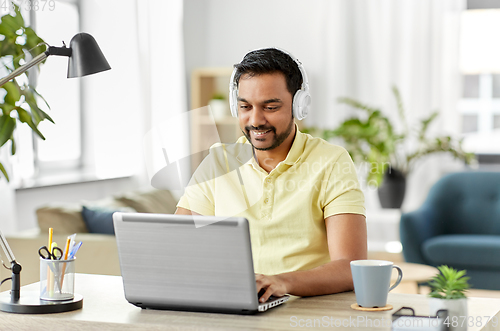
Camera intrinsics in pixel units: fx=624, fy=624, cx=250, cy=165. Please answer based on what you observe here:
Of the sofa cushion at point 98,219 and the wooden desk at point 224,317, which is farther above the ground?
the wooden desk at point 224,317

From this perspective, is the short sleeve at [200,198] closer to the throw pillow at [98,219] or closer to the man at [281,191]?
the man at [281,191]

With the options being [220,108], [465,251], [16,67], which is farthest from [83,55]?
[220,108]

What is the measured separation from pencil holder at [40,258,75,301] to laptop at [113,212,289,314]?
5.7 inches

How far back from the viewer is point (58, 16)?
3.64 metres

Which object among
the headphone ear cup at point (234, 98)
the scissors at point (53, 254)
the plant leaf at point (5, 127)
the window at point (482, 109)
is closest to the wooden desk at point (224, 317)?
the scissors at point (53, 254)

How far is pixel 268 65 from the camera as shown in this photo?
4.76 ft

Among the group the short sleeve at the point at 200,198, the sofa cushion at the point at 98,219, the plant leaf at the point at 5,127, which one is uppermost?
the plant leaf at the point at 5,127

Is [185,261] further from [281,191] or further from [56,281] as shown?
[281,191]

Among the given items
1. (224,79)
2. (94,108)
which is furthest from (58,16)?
(224,79)

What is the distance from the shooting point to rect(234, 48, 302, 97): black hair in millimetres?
1454

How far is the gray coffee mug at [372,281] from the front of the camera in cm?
107

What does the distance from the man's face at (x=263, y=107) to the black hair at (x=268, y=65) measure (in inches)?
0.5

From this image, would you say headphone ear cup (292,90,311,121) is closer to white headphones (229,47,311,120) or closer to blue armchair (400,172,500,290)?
white headphones (229,47,311,120)

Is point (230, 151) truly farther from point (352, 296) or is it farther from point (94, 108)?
point (94, 108)
